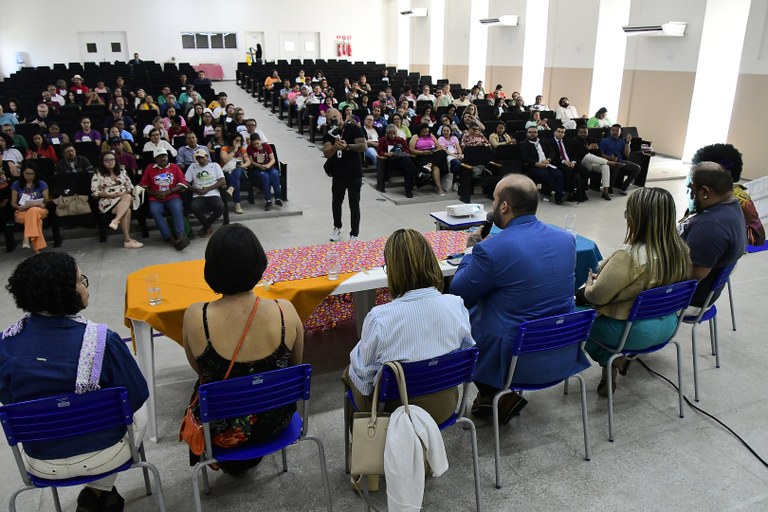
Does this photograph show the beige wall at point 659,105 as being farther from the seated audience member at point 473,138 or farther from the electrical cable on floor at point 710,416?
the electrical cable on floor at point 710,416

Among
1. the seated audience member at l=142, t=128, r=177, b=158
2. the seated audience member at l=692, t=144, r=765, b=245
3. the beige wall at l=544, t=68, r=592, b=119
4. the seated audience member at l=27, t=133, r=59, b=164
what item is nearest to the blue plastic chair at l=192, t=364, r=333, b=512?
the seated audience member at l=692, t=144, r=765, b=245

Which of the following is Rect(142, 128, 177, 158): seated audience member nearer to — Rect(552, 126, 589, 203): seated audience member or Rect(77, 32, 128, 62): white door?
Rect(552, 126, 589, 203): seated audience member

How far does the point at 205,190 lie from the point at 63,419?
472 centimetres

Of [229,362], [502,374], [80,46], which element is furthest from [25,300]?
[80,46]

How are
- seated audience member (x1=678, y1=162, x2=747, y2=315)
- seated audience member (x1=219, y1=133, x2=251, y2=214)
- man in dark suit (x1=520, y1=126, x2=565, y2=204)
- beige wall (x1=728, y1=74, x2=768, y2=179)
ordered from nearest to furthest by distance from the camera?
seated audience member (x1=678, y1=162, x2=747, y2=315) < seated audience member (x1=219, y1=133, x2=251, y2=214) < man in dark suit (x1=520, y1=126, x2=565, y2=204) < beige wall (x1=728, y1=74, x2=768, y2=179)

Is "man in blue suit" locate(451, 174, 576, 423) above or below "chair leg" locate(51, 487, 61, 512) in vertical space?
above

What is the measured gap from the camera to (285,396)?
2.15m

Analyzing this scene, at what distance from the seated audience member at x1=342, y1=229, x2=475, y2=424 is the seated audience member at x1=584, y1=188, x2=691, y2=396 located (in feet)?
3.41

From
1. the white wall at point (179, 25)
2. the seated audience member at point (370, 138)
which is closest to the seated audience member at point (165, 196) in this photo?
the seated audience member at point (370, 138)

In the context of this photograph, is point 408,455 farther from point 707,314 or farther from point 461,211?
point 461,211

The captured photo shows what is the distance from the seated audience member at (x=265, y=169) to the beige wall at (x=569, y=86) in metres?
9.02

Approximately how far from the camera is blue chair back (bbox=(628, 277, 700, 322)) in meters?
2.80

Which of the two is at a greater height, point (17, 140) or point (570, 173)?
point (17, 140)

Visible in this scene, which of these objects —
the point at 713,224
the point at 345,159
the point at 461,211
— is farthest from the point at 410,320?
the point at 345,159
